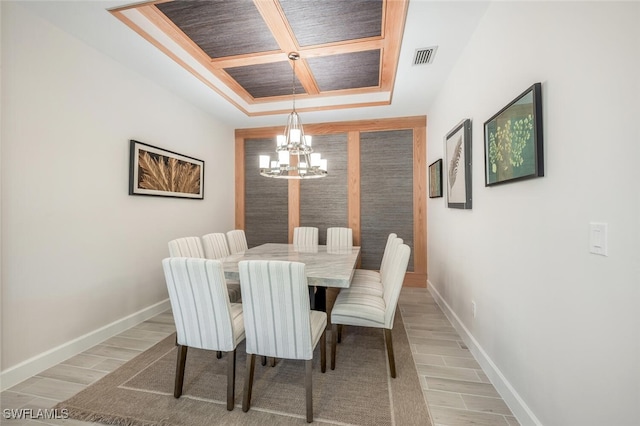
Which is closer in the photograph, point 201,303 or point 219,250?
point 201,303

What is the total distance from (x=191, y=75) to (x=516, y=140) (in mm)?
2964

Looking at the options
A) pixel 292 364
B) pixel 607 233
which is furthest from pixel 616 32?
pixel 292 364

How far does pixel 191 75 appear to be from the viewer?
280cm

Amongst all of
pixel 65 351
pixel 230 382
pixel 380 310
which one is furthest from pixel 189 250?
pixel 380 310

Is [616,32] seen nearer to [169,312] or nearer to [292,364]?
[292,364]

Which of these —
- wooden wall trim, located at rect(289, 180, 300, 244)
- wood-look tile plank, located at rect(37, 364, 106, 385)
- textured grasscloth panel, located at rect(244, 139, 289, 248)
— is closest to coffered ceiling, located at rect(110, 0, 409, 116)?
textured grasscloth panel, located at rect(244, 139, 289, 248)

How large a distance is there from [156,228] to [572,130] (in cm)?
350

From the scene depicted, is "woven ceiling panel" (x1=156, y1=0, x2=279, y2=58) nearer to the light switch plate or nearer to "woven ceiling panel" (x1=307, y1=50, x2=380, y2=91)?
"woven ceiling panel" (x1=307, y1=50, x2=380, y2=91)

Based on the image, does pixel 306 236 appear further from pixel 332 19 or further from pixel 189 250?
pixel 332 19

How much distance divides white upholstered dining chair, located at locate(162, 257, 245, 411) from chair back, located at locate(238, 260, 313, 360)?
12 centimetres

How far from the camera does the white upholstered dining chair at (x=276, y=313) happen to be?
4.60ft

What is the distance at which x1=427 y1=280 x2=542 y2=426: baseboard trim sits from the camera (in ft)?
4.72

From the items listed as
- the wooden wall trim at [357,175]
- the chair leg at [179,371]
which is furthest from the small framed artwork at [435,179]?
the chair leg at [179,371]

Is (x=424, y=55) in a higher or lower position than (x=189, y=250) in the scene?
higher
